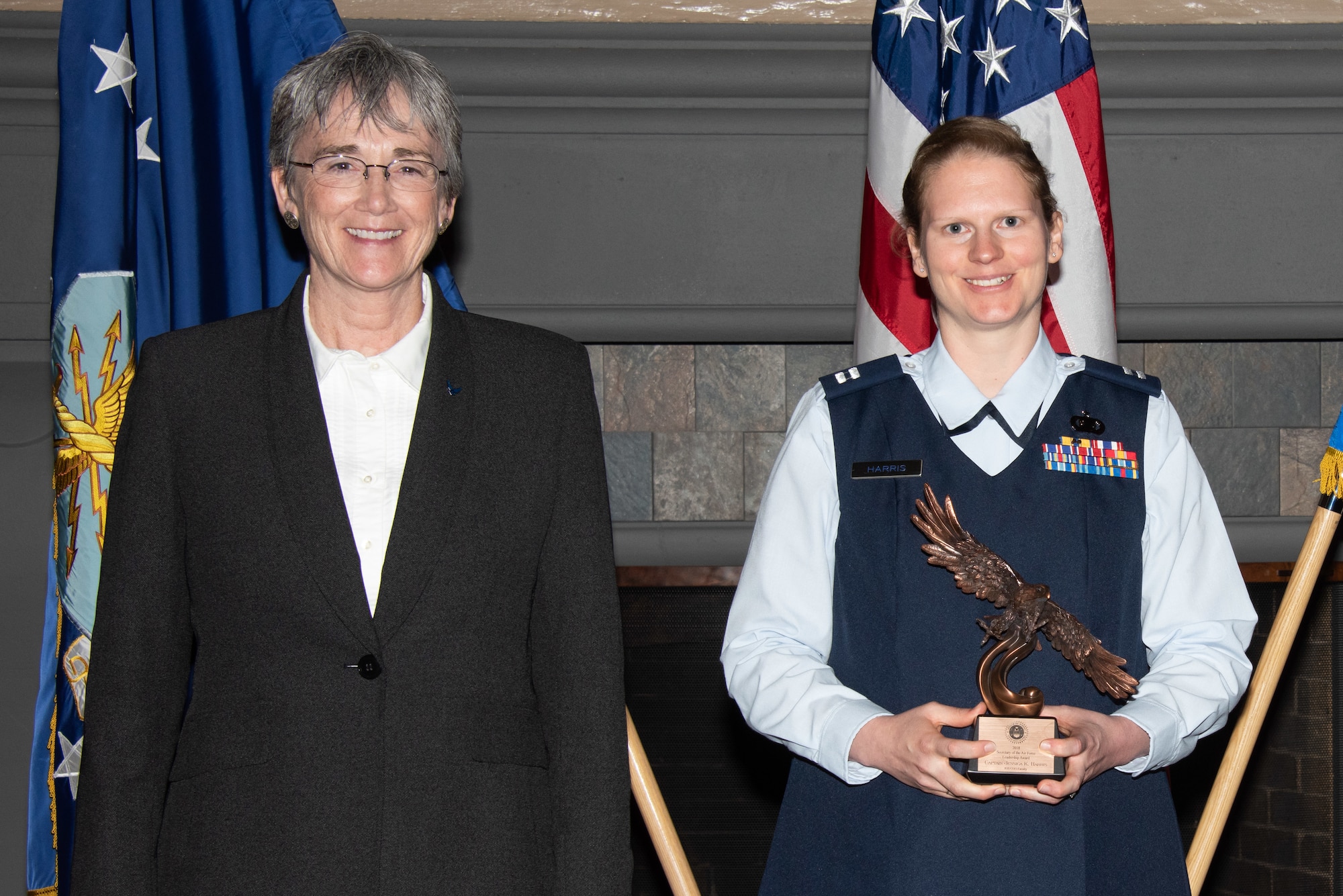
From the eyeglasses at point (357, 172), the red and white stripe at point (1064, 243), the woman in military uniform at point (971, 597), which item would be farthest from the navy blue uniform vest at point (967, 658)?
Result: the red and white stripe at point (1064, 243)

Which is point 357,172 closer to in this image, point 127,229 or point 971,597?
point 127,229

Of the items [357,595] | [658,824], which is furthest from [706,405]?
[357,595]

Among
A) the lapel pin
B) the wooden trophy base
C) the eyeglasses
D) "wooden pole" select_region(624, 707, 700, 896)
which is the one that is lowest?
"wooden pole" select_region(624, 707, 700, 896)

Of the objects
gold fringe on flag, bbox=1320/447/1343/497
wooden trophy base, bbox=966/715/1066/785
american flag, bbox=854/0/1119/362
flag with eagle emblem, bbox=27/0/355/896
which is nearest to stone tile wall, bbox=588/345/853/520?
american flag, bbox=854/0/1119/362

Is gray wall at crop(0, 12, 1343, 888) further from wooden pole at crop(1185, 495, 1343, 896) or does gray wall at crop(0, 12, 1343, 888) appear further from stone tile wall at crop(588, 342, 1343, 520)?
wooden pole at crop(1185, 495, 1343, 896)

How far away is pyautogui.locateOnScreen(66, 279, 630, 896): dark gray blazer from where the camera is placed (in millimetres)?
1377

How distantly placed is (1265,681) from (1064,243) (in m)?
0.79

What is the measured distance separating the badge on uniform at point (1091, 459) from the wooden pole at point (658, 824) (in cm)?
78

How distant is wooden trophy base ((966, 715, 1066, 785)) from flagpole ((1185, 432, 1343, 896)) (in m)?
0.81

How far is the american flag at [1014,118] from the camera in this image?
2.25m

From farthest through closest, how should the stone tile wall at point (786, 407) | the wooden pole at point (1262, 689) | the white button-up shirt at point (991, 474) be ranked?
1. the stone tile wall at point (786, 407)
2. the wooden pole at point (1262, 689)
3. the white button-up shirt at point (991, 474)

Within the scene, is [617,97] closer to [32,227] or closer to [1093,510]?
[32,227]

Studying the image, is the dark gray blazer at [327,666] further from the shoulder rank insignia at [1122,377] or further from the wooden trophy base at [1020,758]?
the shoulder rank insignia at [1122,377]

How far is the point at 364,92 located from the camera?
4.93 feet
